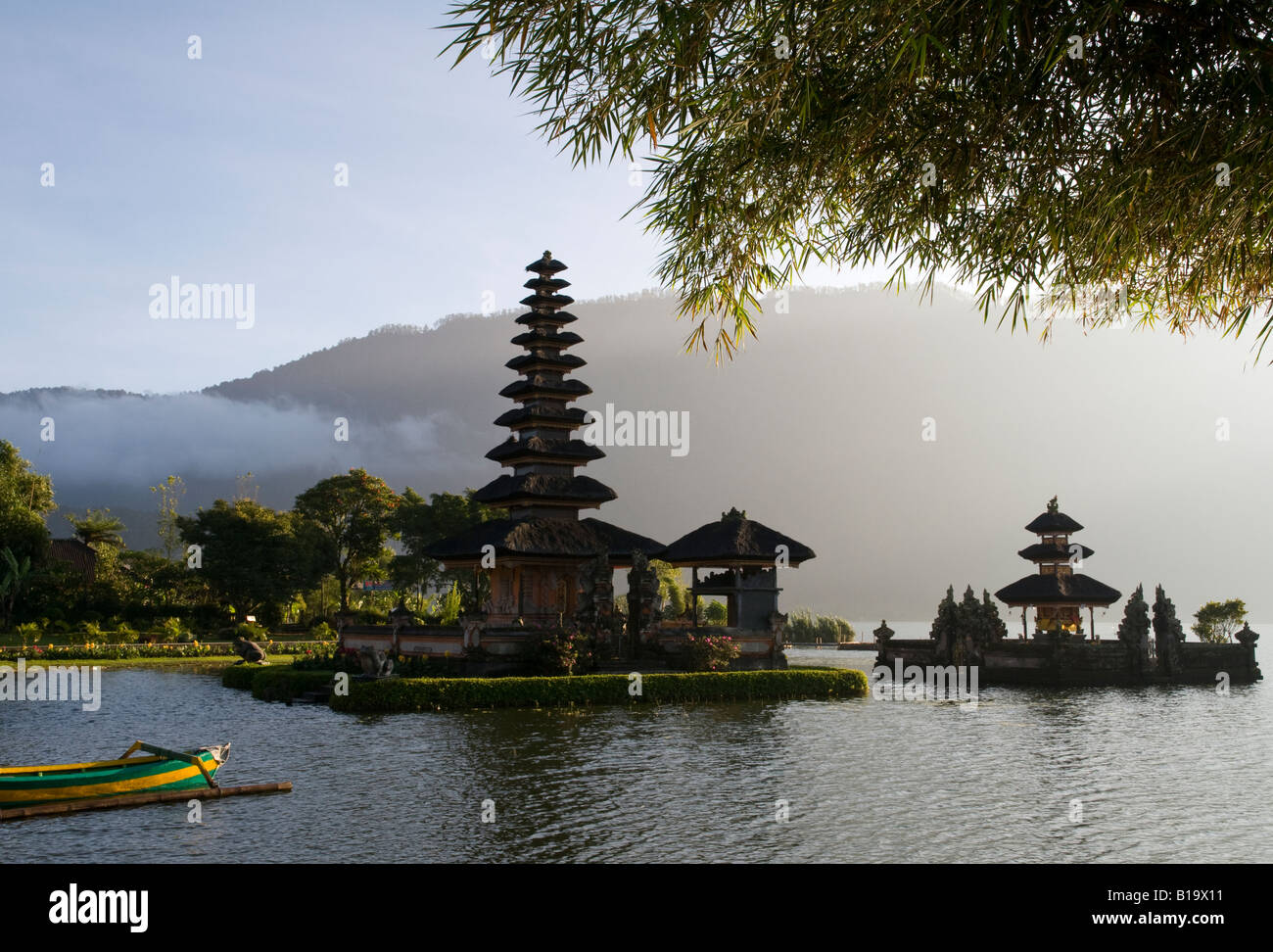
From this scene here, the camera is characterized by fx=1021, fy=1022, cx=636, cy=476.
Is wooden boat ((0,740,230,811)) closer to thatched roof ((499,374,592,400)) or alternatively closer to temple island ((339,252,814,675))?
temple island ((339,252,814,675))

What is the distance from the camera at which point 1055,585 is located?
49125 millimetres

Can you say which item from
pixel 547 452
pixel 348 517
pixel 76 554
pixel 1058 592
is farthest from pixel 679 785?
pixel 76 554

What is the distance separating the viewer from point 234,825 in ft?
48.5

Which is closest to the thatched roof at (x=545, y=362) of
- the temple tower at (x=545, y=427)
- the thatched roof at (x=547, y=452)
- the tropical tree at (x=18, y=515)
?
the temple tower at (x=545, y=427)

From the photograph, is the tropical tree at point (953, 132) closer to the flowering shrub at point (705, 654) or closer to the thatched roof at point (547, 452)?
the flowering shrub at point (705, 654)

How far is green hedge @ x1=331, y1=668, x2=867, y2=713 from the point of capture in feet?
94.3

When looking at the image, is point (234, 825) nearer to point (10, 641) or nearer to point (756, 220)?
point (756, 220)

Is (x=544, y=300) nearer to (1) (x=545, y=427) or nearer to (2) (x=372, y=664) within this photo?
(1) (x=545, y=427)

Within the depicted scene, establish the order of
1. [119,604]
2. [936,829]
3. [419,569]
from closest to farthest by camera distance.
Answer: [936,829], [119,604], [419,569]

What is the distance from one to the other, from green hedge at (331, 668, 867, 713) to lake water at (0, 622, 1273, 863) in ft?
3.36

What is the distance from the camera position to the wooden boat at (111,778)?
15344mm

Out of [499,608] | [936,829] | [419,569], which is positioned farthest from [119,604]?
[936,829]

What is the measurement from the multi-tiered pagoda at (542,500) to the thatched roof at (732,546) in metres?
1.86
